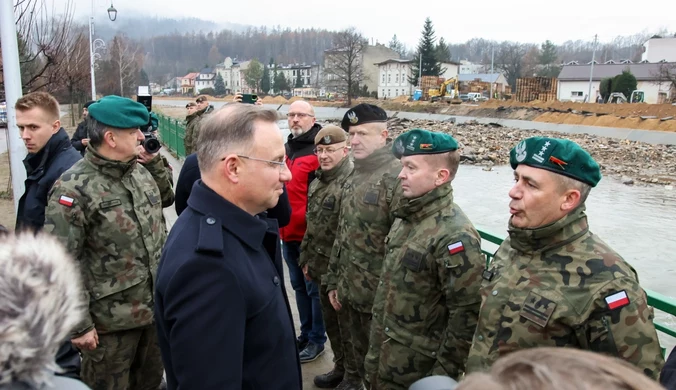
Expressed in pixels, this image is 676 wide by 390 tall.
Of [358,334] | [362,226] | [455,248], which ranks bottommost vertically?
[358,334]

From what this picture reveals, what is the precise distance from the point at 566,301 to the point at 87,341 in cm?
246

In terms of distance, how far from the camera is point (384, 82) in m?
87.1

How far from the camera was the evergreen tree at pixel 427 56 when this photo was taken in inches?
2825

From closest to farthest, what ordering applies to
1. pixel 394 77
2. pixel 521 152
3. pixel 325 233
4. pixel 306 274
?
pixel 521 152 → pixel 325 233 → pixel 306 274 → pixel 394 77

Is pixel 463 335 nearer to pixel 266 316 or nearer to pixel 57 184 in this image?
pixel 266 316

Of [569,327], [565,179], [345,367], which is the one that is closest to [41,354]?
[569,327]

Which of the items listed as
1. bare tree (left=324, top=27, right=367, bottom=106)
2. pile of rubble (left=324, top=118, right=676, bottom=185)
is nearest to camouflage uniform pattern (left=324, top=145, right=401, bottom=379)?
pile of rubble (left=324, top=118, right=676, bottom=185)

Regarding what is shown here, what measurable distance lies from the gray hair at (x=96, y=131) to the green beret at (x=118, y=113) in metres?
0.03

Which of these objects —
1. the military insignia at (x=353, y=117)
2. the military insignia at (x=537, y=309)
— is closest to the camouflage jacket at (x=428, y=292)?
the military insignia at (x=537, y=309)

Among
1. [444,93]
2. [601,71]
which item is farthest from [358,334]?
[601,71]

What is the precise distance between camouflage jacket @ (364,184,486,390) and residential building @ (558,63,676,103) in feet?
217

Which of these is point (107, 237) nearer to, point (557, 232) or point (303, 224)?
point (303, 224)

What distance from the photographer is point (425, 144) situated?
2.83 m

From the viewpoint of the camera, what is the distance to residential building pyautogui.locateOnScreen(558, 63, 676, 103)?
193 ft
